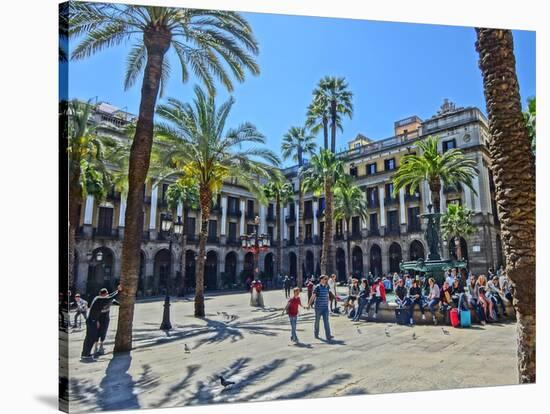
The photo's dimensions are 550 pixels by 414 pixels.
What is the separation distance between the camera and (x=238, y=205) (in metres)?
11.6

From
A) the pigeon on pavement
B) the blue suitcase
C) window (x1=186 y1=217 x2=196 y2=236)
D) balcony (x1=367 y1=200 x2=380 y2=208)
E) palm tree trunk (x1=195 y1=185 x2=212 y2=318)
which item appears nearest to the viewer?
the pigeon on pavement

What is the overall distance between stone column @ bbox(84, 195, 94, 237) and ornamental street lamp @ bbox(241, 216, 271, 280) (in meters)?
4.04

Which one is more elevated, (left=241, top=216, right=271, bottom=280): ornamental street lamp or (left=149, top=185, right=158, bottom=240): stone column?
(left=149, top=185, right=158, bottom=240): stone column

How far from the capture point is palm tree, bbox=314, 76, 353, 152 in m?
9.48

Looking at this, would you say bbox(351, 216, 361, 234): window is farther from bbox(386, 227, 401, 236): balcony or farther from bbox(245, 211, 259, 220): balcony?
bbox(245, 211, 259, 220): balcony

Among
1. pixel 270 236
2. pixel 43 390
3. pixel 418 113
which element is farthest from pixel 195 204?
pixel 418 113

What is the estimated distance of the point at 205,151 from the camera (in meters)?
10.7

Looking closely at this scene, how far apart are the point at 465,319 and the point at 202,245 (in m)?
6.89

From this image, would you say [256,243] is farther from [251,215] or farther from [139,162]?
[139,162]

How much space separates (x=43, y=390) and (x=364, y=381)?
20.7ft

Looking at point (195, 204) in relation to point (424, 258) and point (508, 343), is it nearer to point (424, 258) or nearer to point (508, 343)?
point (424, 258)

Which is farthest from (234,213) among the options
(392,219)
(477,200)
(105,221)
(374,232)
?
(477,200)

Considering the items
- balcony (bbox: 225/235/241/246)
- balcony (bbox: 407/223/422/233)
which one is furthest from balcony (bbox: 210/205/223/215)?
balcony (bbox: 407/223/422/233)

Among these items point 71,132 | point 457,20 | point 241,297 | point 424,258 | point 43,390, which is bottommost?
point 43,390
